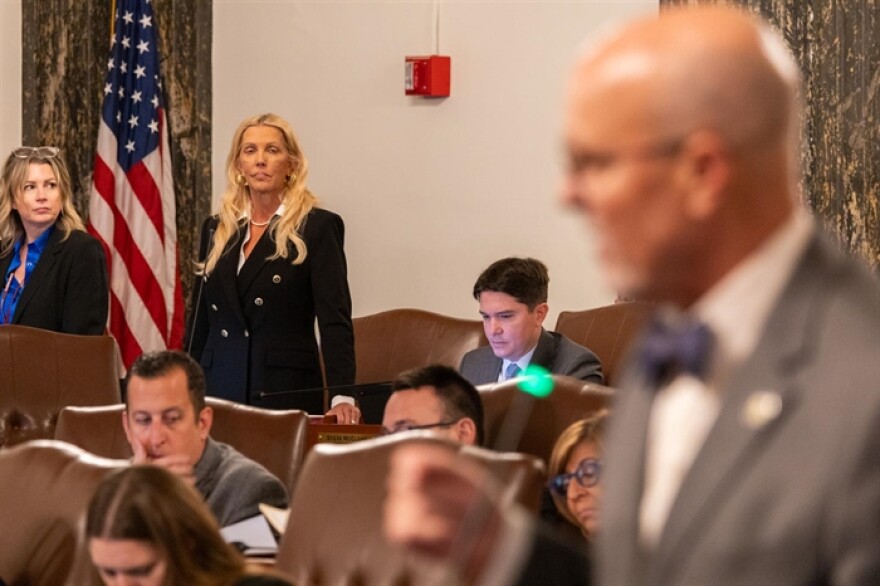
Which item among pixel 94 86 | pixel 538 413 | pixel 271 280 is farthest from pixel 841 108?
pixel 94 86

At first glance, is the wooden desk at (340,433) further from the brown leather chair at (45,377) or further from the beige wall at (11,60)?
the beige wall at (11,60)

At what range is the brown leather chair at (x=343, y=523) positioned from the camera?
2803 mm

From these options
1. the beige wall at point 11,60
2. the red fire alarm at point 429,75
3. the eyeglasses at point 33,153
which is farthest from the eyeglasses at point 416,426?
the beige wall at point 11,60

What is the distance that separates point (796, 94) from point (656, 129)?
0.13 m

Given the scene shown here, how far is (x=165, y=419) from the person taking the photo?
12.8 ft

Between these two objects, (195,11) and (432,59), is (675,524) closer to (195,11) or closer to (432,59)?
(432,59)

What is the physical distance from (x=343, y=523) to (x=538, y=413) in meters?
1.00

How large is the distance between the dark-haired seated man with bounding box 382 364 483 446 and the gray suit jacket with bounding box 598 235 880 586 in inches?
101

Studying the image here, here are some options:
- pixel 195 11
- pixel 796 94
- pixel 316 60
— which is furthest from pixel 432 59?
pixel 796 94

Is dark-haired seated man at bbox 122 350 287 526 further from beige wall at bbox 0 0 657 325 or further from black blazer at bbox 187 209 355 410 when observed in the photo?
beige wall at bbox 0 0 657 325

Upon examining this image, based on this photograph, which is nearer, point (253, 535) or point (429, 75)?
point (253, 535)

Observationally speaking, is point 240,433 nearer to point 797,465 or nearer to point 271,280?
point 271,280

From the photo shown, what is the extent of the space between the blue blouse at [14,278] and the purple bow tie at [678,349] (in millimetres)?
4609

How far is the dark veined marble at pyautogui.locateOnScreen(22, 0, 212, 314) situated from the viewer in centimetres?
712
